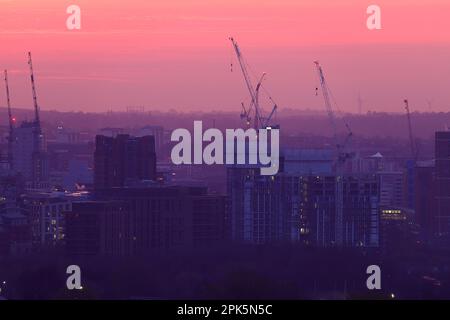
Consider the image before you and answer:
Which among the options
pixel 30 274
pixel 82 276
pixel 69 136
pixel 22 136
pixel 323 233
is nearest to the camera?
pixel 30 274

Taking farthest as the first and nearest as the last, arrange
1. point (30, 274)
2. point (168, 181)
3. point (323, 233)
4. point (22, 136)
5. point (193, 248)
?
point (22, 136) → point (168, 181) → point (323, 233) → point (193, 248) → point (30, 274)

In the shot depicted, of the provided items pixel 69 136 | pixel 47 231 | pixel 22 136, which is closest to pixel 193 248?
pixel 47 231

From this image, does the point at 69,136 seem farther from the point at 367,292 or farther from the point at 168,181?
the point at 367,292

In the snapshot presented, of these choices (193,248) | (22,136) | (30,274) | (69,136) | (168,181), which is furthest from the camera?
(22,136)

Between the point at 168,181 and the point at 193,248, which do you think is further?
the point at 168,181

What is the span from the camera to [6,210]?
3459 centimetres

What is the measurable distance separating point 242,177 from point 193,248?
7.14m

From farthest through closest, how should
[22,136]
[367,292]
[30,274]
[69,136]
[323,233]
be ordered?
[22,136] < [69,136] < [323,233] < [30,274] < [367,292]

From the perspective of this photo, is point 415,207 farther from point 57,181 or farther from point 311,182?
point 57,181

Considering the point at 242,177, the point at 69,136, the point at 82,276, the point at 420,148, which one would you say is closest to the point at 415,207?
the point at 420,148

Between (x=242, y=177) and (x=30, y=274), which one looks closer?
(x=30, y=274)

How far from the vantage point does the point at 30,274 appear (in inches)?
842

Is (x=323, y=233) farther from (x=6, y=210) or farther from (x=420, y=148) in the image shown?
(x=6, y=210)

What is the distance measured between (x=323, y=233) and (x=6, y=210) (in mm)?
6460
